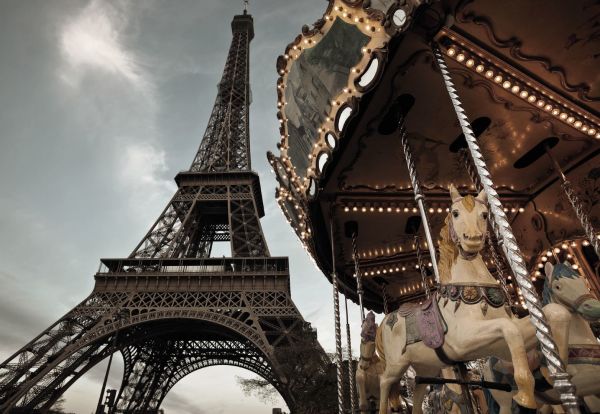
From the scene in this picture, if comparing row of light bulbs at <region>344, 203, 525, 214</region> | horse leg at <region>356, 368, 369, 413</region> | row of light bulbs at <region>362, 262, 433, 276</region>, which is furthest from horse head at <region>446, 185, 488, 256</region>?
row of light bulbs at <region>362, 262, 433, 276</region>

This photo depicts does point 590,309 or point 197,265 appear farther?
point 197,265

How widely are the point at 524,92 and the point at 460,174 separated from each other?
79.3 inches

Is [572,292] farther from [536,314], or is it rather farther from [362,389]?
[362,389]

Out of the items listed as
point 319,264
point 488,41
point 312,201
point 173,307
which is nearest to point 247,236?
point 173,307

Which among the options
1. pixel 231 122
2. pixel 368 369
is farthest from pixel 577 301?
pixel 231 122

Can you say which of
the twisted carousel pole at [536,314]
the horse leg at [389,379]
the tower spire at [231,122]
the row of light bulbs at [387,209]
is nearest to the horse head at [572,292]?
the twisted carousel pole at [536,314]

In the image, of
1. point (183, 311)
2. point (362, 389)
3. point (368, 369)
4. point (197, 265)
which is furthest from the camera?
point (197, 265)

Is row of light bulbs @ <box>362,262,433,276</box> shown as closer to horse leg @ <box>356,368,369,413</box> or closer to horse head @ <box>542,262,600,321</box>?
horse leg @ <box>356,368,369,413</box>

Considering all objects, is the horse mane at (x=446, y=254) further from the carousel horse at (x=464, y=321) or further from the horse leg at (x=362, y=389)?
the horse leg at (x=362, y=389)

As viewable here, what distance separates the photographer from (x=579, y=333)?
317cm

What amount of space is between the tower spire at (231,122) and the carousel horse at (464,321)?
25458 millimetres

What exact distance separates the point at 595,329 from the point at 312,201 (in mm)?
3930

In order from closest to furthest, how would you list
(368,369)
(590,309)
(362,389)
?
(590,309) → (362,389) → (368,369)

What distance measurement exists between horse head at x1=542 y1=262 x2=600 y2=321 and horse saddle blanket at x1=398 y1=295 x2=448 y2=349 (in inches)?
42.1
